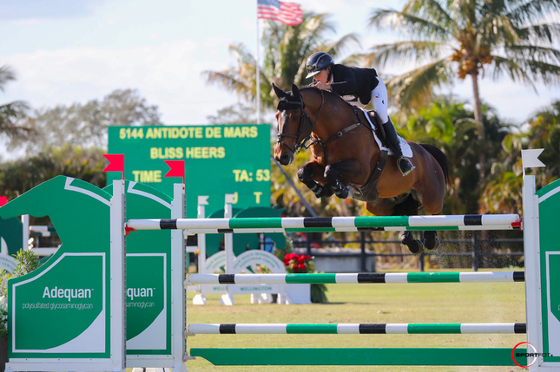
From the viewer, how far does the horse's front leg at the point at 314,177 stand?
495 cm

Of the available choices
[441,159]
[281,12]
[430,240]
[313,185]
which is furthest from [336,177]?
[281,12]

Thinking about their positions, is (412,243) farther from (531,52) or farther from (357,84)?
(531,52)

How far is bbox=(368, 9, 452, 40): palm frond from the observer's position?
69.8ft

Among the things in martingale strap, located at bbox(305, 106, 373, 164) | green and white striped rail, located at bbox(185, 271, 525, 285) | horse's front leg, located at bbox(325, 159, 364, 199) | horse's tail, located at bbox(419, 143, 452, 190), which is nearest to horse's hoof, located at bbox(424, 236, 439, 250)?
horse's tail, located at bbox(419, 143, 452, 190)

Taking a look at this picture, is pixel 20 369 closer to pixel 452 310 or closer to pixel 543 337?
pixel 543 337

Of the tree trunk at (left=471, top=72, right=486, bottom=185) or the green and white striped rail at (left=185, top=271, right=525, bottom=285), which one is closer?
the green and white striped rail at (left=185, top=271, right=525, bottom=285)

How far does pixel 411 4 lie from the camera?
21688 millimetres

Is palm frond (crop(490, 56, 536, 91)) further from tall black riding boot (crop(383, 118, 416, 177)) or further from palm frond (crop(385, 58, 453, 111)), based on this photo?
tall black riding boot (crop(383, 118, 416, 177))

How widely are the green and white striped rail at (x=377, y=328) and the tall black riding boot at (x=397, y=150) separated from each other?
77.8 inches

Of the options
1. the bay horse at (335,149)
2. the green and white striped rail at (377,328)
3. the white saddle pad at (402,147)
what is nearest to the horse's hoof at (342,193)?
the bay horse at (335,149)

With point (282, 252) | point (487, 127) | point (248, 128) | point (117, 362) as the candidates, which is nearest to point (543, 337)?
point (117, 362)

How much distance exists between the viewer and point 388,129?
546 centimetres

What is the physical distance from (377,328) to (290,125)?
1.67m

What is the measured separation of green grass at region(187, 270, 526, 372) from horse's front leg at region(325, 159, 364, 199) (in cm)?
126
